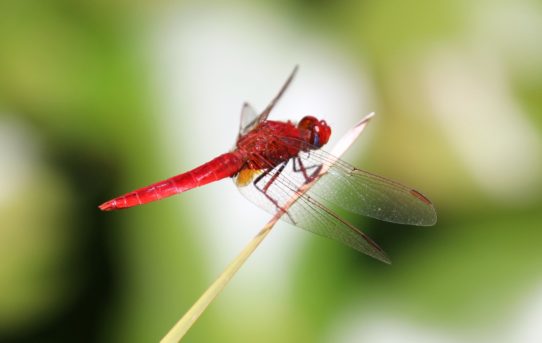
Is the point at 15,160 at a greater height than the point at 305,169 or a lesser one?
lesser

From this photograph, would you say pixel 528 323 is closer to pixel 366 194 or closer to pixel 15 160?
pixel 366 194

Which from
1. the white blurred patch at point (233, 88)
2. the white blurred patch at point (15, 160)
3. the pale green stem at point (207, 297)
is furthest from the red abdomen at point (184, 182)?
the white blurred patch at point (15, 160)

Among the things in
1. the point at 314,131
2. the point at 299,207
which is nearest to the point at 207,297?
the point at 299,207

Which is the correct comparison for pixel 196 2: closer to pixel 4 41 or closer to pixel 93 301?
pixel 4 41

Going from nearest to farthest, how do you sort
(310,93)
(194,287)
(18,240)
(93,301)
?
(194,287) < (93,301) < (18,240) < (310,93)

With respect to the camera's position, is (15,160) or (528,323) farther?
(15,160)

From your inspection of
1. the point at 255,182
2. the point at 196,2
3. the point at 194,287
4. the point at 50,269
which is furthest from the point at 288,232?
the point at 196,2
